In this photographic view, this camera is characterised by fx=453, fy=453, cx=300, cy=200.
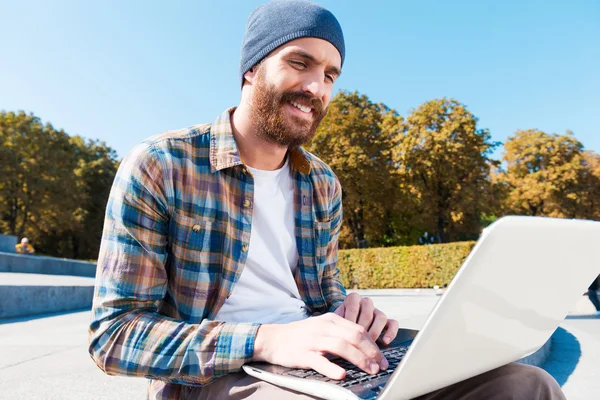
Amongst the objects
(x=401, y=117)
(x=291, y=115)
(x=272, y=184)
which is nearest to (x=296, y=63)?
(x=291, y=115)

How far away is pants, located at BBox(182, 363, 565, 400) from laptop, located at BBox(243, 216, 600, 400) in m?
0.03

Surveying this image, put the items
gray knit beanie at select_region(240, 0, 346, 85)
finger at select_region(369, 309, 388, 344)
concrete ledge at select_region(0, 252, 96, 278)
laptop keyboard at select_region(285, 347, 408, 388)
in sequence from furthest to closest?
concrete ledge at select_region(0, 252, 96, 278) → gray knit beanie at select_region(240, 0, 346, 85) → finger at select_region(369, 309, 388, 344) → laptop keyboard at select_region(285, 347, 408, 388)

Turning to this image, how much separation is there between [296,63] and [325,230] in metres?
0.77

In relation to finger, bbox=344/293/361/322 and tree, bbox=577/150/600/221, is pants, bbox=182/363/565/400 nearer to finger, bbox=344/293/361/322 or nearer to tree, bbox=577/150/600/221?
finger, bbox=344/293/361/322

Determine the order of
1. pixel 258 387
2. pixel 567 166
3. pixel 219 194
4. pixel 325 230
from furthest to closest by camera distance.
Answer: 1. pixel 567 166
2. pixel 325 230
3. pixel 219 194
4. pixel 258 387

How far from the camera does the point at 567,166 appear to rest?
3750 centimetres

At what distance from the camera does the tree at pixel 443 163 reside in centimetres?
2930

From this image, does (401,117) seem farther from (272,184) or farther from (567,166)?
(272,184)

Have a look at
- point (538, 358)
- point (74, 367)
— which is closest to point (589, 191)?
point (538, 358)

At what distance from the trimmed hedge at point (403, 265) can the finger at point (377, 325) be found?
18.5 metres

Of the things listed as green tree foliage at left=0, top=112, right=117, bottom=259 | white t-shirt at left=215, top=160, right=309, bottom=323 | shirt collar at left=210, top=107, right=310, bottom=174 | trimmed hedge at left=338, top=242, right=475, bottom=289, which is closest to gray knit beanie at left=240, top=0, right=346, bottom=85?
shirt collar at left=210, top=107, right=310, bottom=174

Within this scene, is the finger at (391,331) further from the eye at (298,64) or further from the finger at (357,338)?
the eye at (298,64)

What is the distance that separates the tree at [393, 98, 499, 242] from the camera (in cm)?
2930

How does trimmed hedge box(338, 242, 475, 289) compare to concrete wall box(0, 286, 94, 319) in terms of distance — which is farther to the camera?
trimmed hedge box(338, 242, 475, 289)
